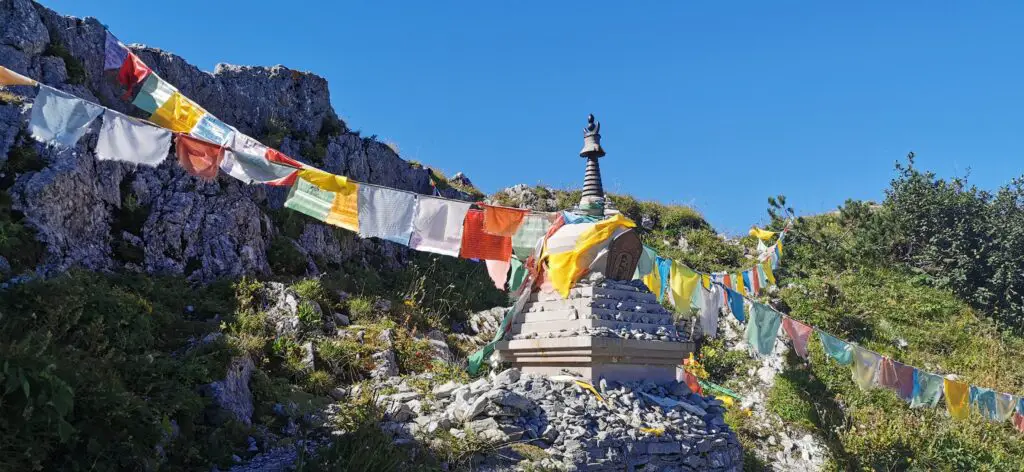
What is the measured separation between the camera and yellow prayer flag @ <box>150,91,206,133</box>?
11945 millimetres

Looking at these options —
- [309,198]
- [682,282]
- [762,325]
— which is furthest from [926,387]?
[309,198]

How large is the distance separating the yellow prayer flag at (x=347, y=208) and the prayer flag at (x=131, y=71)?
6699mm

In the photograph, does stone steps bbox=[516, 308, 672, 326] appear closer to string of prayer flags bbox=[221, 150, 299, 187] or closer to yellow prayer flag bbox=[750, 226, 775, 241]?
string of prayer flags bbox=[221, 150, 299, 187]

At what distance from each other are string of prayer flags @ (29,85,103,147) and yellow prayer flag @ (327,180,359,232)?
10.4 feet

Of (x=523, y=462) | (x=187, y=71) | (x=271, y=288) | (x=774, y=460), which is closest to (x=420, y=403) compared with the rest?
(x=523, y=462)

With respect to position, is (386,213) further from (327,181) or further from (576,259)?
(576,259)

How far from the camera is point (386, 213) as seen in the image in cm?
970

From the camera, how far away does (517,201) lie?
25.9m

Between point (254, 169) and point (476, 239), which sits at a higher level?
point (254, 169)

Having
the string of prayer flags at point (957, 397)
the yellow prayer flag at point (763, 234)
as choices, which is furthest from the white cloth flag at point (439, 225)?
the yellow prayer flag at point (763, 234)

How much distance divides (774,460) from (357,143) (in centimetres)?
1516

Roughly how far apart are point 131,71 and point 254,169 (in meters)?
6.36

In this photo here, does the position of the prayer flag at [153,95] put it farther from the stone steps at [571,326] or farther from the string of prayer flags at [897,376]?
the string of prayer flags at [897,376]

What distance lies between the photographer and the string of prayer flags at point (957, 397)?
12680 mm
